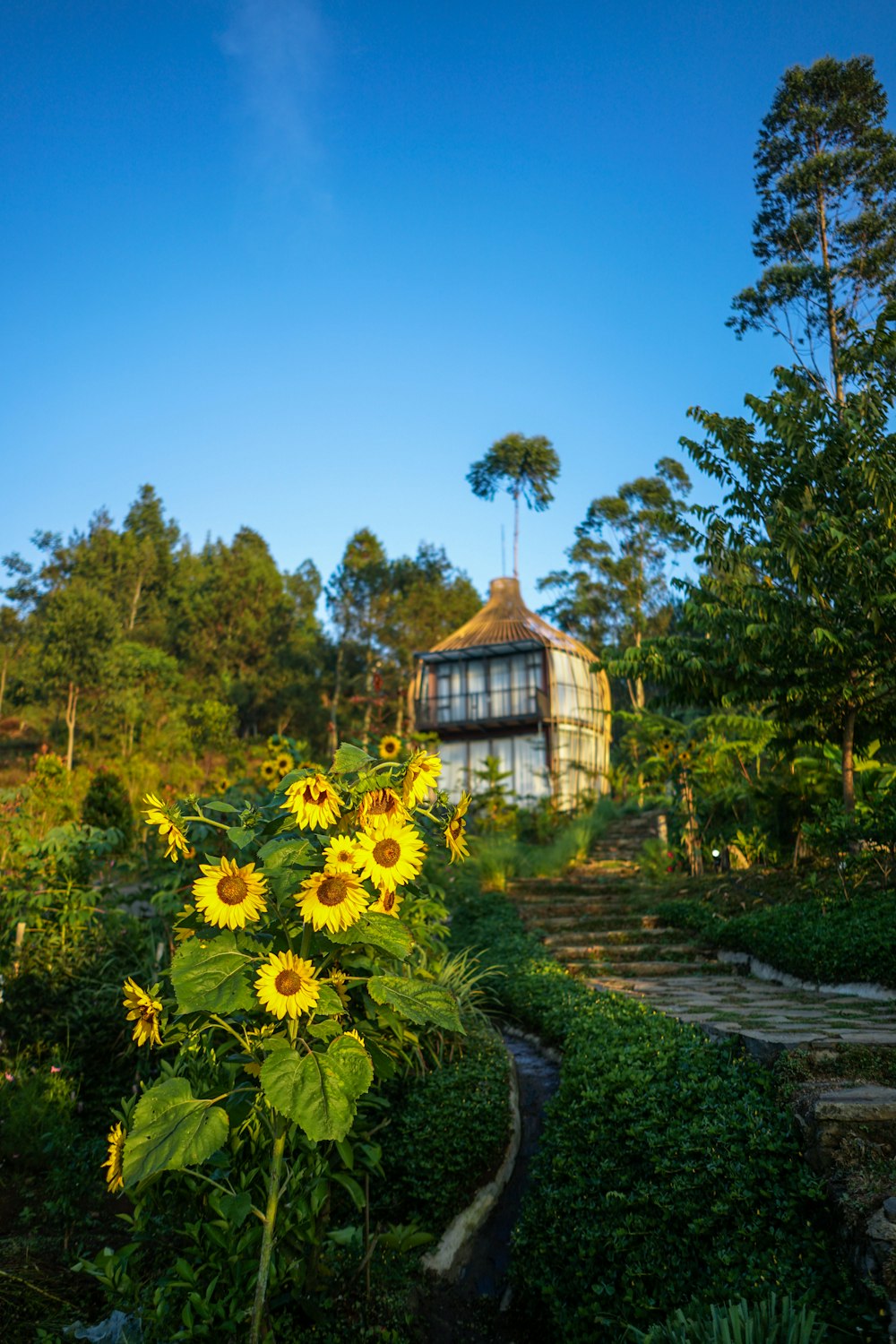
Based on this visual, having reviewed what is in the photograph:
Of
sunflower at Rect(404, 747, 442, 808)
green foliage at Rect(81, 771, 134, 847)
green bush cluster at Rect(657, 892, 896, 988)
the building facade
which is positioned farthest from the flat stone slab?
the building facade

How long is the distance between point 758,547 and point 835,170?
9.51 m

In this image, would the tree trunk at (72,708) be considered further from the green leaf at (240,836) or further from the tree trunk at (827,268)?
the green leaf at (240,836)

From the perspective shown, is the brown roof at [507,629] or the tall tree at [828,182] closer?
the tall tree at [828,182]

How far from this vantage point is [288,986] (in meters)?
2.16

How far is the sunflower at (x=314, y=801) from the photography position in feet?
7.30

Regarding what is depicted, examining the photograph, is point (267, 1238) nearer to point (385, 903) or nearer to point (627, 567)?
point (385, 903)

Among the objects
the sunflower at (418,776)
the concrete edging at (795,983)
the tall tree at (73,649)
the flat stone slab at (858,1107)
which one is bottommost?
the concrete edging at (795,983)

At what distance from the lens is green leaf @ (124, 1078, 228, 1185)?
1.98 m

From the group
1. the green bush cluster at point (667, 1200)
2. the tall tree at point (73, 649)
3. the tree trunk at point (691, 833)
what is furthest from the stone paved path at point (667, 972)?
the tall tree at point (73, 649)

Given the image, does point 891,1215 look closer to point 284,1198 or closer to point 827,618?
point 284,1198

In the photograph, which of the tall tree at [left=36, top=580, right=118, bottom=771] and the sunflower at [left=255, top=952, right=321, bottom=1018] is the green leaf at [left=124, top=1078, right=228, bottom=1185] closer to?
the sunflower at [left=255, top=952, right=321, bottom=1018]

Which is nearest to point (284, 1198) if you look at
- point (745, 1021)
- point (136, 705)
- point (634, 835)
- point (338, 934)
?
point (338, 934)

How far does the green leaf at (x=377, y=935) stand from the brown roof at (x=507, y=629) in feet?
69.5

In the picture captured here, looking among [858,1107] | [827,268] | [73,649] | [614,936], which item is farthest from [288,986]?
[73,649]
